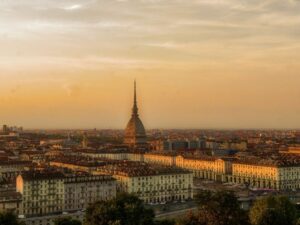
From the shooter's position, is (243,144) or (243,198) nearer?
(243,198)

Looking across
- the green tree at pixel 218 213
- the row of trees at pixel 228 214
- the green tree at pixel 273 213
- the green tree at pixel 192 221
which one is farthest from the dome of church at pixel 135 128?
the green tree at pixel 192 221

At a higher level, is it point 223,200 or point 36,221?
point 223,200

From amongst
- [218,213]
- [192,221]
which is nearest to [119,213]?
[192,221]

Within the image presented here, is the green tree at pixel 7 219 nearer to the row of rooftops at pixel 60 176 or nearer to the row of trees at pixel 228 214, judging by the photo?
the row of trees at pixel 228 214

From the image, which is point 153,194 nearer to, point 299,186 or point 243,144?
point 299,186

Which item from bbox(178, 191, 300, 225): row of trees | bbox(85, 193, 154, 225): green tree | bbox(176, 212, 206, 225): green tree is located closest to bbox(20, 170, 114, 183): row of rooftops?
bbox(85, 193, 154, 225): green tree

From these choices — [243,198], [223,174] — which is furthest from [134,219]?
[223,174]
